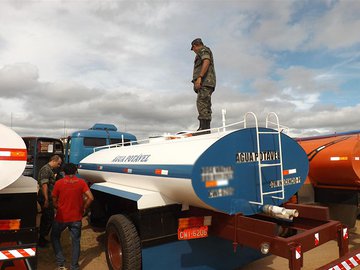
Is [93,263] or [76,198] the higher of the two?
[76,198]

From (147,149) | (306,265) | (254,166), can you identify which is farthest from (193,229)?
(306,265)

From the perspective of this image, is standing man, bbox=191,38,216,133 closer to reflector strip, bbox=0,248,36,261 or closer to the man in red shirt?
the man in red shirt

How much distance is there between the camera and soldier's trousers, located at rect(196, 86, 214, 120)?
584cm

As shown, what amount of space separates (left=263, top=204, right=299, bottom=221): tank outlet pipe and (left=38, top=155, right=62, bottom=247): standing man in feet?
13.0

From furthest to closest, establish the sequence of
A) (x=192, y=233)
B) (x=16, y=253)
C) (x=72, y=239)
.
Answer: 1. (x=72, y=239)
2. (x=192, y=233)
3. (x=16, y=253)

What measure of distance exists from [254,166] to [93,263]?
350 cm

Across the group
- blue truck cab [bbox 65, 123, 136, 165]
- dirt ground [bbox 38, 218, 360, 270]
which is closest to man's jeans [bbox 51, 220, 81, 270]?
dirt ground [bbox 38, 218, 360, 270]

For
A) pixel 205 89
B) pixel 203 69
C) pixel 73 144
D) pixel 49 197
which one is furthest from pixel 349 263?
pixel 73 144

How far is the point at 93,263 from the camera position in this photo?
5539 mm

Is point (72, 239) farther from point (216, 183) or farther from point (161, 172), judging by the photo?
point (216, 183)

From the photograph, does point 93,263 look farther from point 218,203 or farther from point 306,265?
point 306,265

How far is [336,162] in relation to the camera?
21.5 feet

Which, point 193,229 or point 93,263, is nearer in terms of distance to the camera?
point 193,229

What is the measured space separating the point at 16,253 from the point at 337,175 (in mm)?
6085
